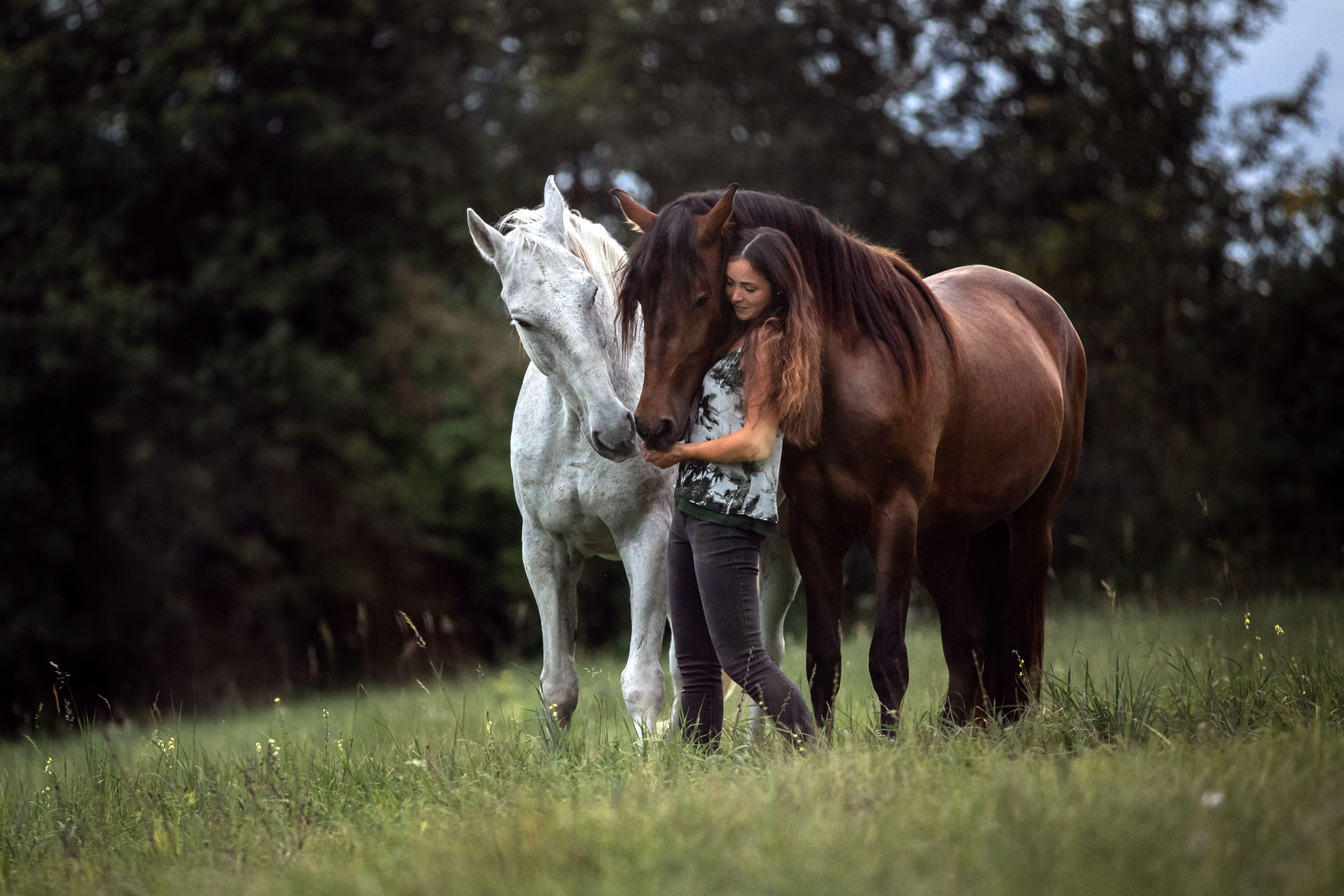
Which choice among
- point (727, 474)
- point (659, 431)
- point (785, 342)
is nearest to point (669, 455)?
point (659, 431)

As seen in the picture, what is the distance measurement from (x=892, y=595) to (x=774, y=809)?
120 cm

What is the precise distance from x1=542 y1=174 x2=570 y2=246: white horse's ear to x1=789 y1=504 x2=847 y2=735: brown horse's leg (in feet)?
4.38

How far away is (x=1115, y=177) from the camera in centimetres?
1622

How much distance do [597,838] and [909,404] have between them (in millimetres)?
1884

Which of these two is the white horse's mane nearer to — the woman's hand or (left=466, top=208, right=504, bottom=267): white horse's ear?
(left=466, top=208, right=504, bottom=267): white horse's ear

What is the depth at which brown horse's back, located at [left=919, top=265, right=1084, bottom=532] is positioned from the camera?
420 cm

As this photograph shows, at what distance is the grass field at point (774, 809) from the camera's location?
2.29 meters

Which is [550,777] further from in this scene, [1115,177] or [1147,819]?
[1115,177]

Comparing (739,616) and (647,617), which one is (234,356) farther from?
(739,616)

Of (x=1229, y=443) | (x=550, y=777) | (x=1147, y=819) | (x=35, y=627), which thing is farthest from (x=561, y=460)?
(x=1229, y=443)

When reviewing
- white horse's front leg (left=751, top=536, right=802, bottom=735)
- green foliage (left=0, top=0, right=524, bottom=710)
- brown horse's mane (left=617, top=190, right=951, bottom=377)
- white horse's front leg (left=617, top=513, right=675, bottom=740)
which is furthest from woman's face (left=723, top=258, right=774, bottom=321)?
green foliage (left=0, top=0, right=524, bottom=710)

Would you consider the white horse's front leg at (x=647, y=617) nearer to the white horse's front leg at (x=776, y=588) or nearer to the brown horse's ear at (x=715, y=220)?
the white horse's front leg at (x=776, y=588)

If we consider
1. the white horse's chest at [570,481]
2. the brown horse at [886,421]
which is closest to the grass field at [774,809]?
the brown horse at [886,421]

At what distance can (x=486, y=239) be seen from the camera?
13.5 ft
